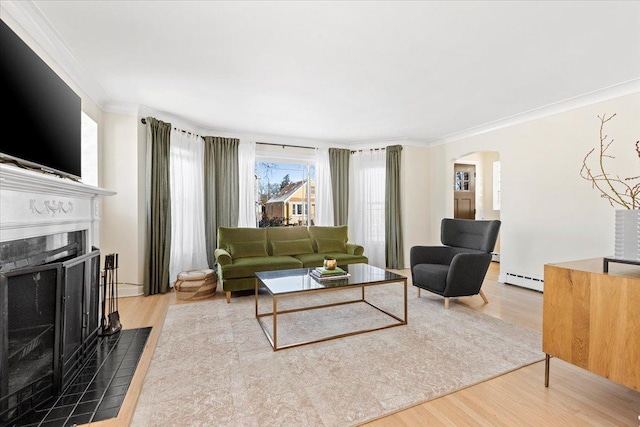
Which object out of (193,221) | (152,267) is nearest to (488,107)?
(193,221)

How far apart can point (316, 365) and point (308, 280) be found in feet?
2.90

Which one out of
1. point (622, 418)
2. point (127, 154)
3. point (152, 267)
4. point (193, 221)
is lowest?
point (622, 418)

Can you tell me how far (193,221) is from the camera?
15.1 feet

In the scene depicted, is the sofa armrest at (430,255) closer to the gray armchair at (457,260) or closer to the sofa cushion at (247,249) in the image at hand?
the gray armchair at (457,260)

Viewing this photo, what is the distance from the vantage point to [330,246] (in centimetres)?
479

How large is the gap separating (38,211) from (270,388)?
177 cm

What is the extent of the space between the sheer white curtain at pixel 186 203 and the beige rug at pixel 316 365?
54.7 inches

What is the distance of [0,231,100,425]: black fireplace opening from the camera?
60.2 inches

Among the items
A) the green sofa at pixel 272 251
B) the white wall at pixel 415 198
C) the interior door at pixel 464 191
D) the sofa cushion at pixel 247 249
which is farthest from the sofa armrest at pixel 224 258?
the interior door at pixel 464 191

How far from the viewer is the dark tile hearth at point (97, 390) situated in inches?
64.1

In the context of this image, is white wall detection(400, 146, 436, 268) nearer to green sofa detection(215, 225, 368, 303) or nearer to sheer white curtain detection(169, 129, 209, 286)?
green sofa detection(215, 225, 368, 303)

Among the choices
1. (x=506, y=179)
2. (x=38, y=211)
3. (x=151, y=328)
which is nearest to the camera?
(x=38, y=211)

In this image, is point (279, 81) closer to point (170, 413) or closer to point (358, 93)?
point (358, 93)

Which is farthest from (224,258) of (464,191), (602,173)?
(464,191)
